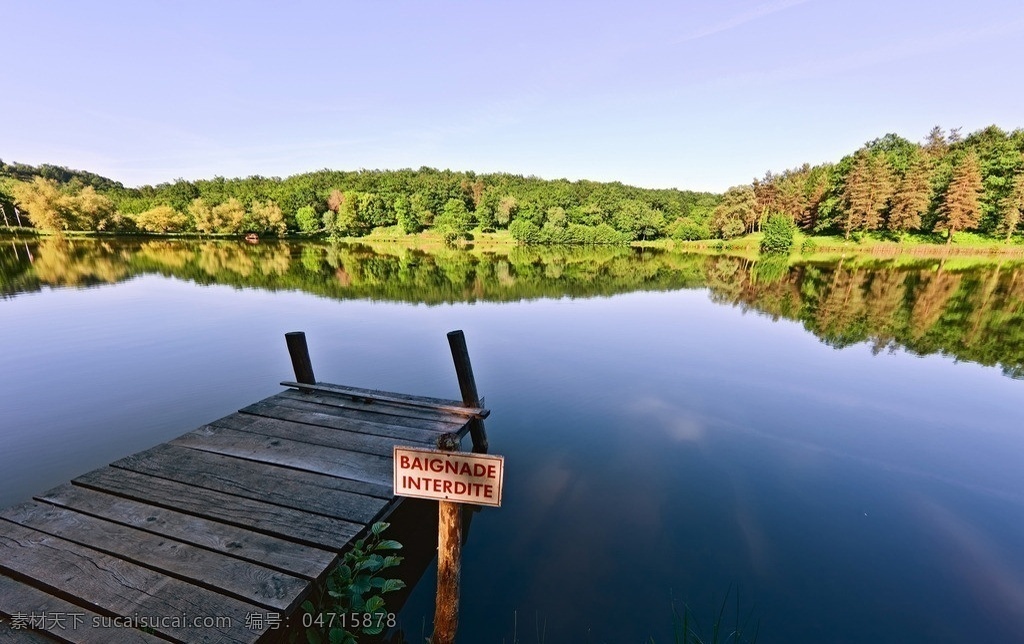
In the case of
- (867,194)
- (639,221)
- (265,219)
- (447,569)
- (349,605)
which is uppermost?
(867,194)

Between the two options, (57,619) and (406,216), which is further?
(406,216)

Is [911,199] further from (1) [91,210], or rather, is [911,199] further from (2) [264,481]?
(1) [91,210]

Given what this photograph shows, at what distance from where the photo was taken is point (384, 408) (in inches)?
265

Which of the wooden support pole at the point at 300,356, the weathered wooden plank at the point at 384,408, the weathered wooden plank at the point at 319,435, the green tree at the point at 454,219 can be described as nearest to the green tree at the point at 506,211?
the green tree at the point at 454,219

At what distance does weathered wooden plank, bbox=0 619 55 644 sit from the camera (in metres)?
2.75

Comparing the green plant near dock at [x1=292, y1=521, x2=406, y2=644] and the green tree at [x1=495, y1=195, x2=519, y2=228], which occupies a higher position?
the green tree at [x1=495, y1=195, x2=519, y2=228]

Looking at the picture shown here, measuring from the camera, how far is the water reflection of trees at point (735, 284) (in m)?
16.1

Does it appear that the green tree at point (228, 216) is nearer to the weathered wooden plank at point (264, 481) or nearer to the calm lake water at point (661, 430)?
the calm lake water at point (661, 430)

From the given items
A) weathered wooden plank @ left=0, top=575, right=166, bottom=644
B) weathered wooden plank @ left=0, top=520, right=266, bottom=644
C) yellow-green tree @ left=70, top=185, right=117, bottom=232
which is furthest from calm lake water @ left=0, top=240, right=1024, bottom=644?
yellow-green tree @ left=70, top=185, right=117, bottom=232

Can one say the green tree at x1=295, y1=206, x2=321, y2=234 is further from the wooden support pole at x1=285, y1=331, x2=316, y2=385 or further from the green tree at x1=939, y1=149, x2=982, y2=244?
the green tree at x1=939, y1=149, x2=982, y2=244

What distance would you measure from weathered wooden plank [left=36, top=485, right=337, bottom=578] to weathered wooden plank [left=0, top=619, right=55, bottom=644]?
3.04 feet

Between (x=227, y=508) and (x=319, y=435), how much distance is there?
1679 mm

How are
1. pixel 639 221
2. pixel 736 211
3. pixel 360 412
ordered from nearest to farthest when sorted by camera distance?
1. pixel 360 412
2. pixel 736 211
3. pixel 639 221

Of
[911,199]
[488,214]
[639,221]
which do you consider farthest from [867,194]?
[488,214]
